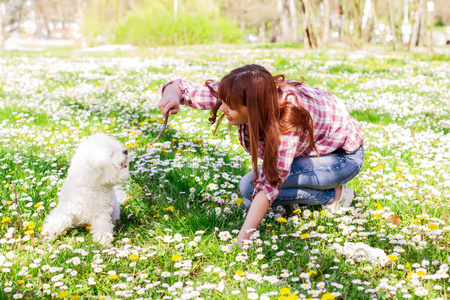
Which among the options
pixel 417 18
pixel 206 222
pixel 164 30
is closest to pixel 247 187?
pixel 206 222

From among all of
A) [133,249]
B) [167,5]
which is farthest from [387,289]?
[167,5]

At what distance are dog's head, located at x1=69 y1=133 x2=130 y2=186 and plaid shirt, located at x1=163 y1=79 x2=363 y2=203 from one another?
2.21 feet

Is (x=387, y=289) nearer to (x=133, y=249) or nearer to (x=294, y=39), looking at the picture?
(x=133, y=249)

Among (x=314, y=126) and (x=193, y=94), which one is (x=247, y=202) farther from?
(x=193, y=94)

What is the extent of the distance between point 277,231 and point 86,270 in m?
1.24

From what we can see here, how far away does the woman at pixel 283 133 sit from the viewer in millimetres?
2598

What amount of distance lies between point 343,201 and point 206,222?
107 cm

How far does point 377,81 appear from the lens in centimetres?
857

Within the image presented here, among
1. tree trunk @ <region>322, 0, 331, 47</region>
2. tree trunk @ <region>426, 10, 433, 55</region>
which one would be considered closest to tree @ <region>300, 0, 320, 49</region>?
tree trunk @ <region>322, 0, 331, 47</region>

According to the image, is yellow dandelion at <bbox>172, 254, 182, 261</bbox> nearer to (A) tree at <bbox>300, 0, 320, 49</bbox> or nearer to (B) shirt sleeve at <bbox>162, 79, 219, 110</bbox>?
(B) shirt sleeve at <bbox>162, 79, 219, 110</bbox>

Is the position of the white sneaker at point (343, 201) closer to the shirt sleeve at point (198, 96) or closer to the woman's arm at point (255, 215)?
the woman's arm at point (255, 215)

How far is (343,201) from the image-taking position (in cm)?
335

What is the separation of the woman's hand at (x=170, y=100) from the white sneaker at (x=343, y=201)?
1323 mm

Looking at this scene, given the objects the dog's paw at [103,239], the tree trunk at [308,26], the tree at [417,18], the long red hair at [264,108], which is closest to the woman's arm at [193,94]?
the long red hair at [264,108]
